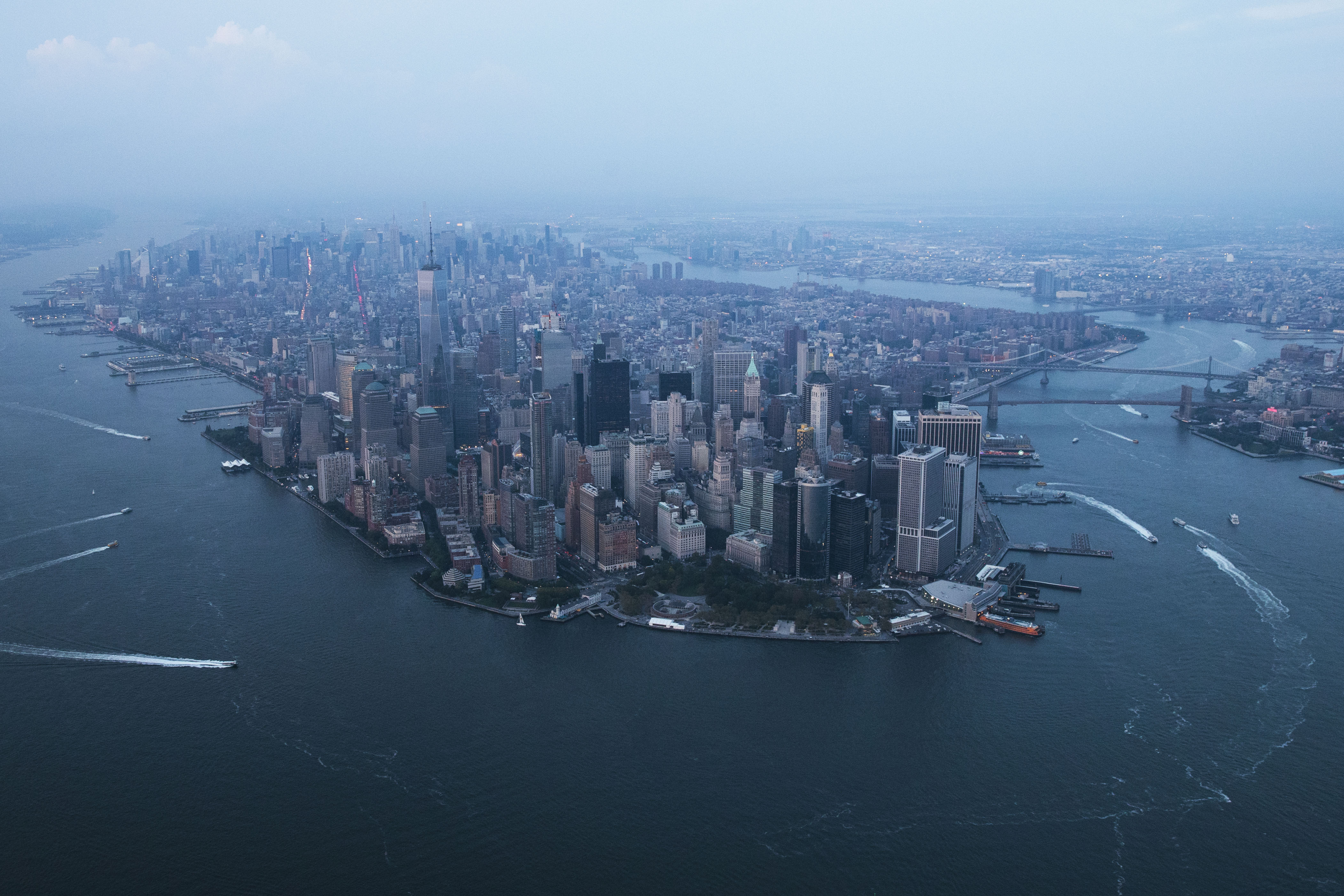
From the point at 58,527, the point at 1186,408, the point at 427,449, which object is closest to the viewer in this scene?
the point at 58,527

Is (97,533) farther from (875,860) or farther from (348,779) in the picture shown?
(875,860)

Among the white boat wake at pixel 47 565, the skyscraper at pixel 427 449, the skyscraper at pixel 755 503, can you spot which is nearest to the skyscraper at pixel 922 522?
the skyscraper at pixel 755 503

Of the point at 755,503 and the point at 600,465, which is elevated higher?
the point at 600,465

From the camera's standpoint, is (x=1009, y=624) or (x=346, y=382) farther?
(x=346, y=382)

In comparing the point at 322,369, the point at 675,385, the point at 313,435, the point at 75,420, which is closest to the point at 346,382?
the point at 322,369

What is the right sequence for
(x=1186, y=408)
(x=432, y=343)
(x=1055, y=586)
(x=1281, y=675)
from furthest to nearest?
(x=432, y=343) → (x=1186, y=408) → (x=1055, y=586) → (x=1281, y=675)

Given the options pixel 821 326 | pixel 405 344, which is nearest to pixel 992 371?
pixel 821 326

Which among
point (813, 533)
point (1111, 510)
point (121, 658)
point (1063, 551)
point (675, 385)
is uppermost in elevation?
point (675, 385)

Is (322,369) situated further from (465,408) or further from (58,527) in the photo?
(58,527)
